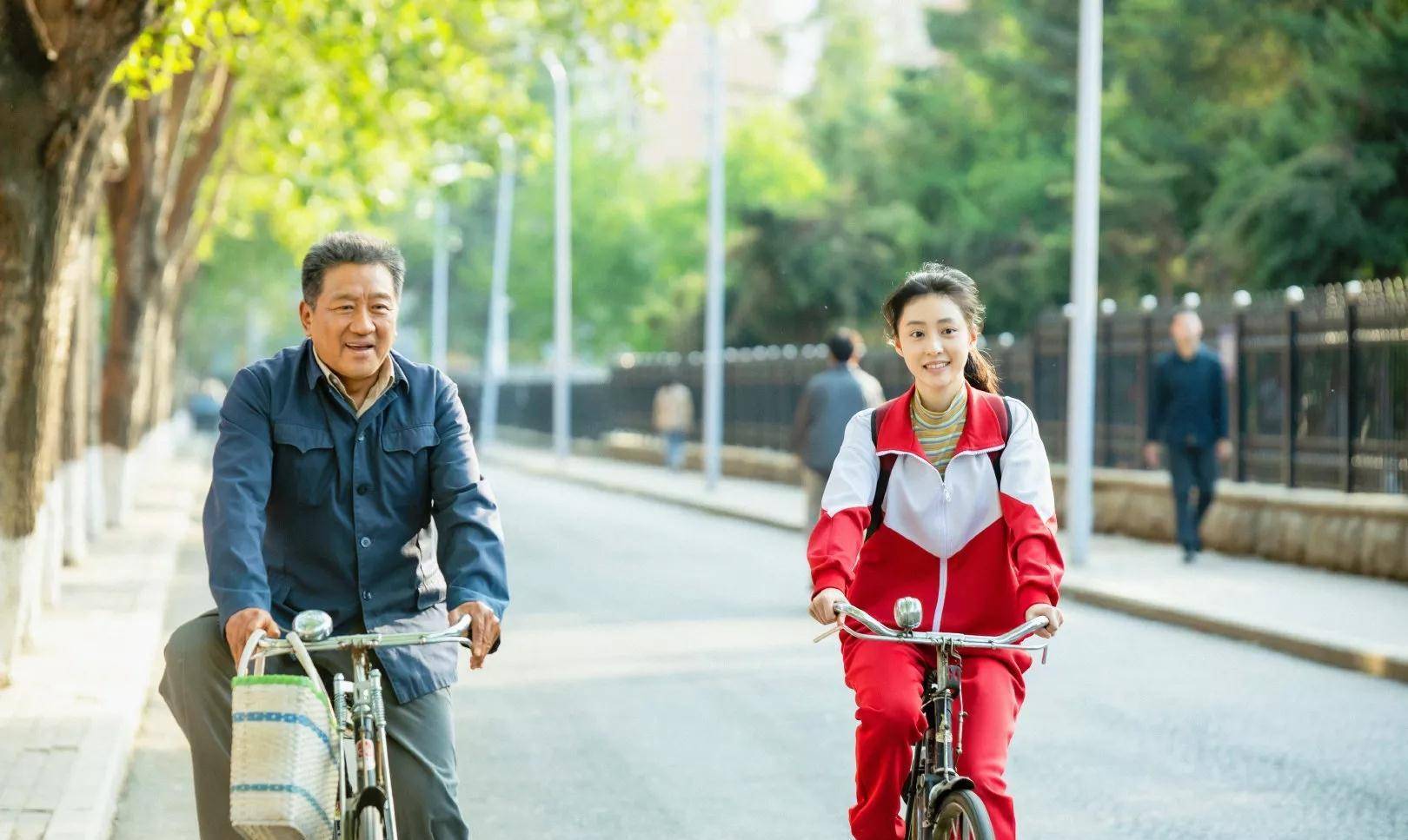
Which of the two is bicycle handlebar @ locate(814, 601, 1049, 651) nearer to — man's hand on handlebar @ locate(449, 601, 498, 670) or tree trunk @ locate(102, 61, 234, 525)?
man's hand on handlebar @ locate(449, 601, 498, 670)

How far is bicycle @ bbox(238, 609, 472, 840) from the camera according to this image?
13.7 feet

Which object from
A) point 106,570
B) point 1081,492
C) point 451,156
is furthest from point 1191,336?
point 451,156

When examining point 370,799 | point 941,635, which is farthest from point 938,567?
point 370,799

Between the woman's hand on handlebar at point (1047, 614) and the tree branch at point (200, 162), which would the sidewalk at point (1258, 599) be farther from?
the tree branch at point (200, 162)

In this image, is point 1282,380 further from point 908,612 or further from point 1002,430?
point 908,612

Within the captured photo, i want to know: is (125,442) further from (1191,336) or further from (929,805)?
(929,805)

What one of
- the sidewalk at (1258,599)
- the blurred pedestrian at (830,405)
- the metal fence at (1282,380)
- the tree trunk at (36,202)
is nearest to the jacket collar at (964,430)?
the tree trunk at (36,202)

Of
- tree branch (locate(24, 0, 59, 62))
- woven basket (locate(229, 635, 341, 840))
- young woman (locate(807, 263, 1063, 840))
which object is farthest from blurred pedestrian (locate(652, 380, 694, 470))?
woven basket (locate(229, 635, 341, 840))

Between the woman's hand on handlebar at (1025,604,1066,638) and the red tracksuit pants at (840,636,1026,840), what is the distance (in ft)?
0.75

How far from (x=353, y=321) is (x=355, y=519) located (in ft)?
1.41

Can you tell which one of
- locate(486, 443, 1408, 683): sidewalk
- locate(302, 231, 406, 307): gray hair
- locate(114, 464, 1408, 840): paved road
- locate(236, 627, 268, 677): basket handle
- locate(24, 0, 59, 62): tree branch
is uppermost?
locate(24, 0, 59, 62): tree branch

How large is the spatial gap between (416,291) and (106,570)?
3043 inches

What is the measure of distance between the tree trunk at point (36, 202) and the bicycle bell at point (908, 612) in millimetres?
5832

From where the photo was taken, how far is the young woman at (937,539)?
15.7 ft
